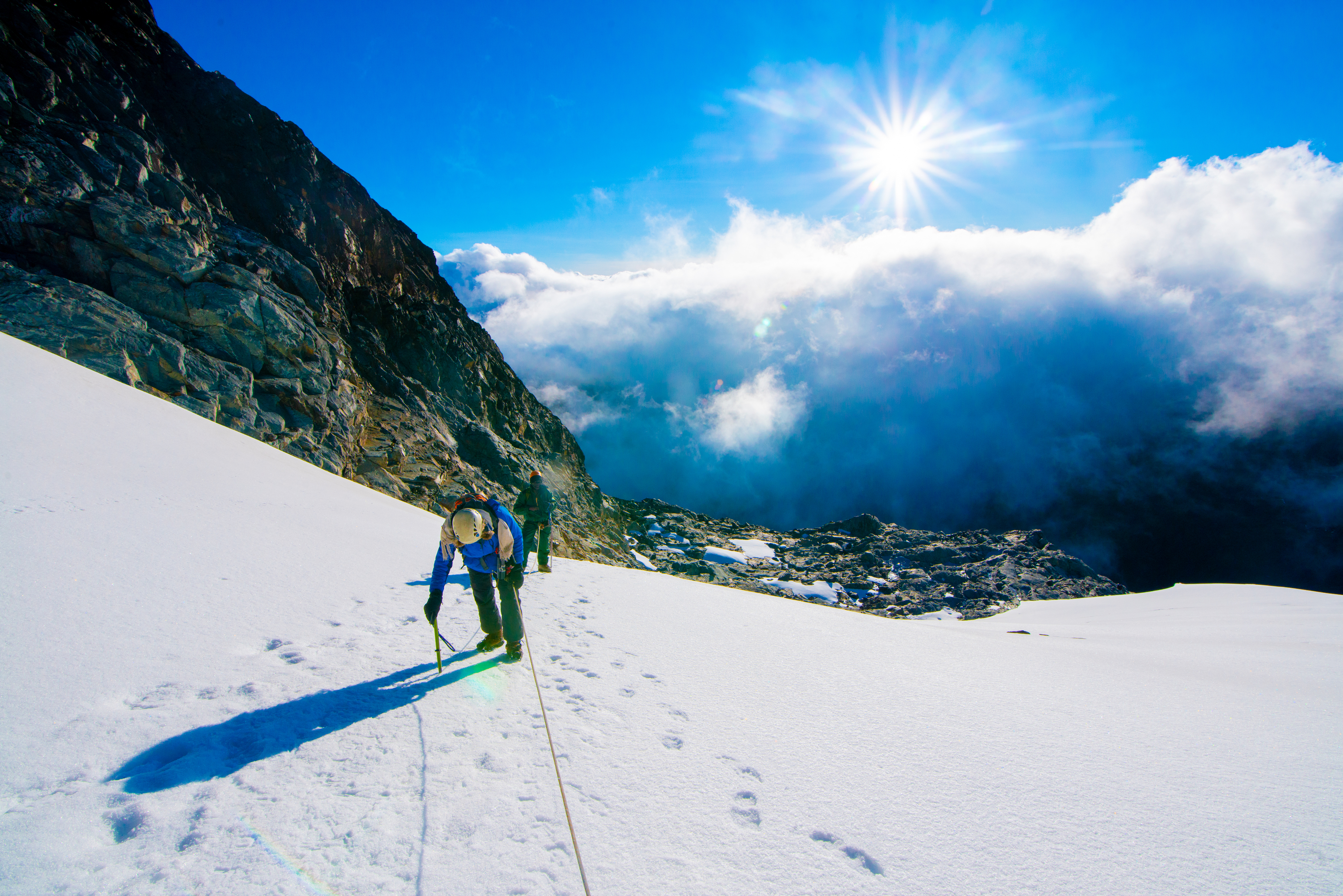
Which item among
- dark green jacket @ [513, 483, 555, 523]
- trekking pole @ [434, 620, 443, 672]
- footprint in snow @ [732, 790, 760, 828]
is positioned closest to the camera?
footprint in snow @ [732, 790, 760, 828]

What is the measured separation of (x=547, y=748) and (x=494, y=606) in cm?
184

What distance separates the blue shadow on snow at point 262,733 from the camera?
2.66m

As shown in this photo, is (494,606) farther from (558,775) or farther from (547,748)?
(558,775)

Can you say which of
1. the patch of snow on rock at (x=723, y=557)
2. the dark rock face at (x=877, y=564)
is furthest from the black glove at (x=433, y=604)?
the patch of snow on rock at (x=723, y=557)

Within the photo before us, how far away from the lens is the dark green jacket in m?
8.70

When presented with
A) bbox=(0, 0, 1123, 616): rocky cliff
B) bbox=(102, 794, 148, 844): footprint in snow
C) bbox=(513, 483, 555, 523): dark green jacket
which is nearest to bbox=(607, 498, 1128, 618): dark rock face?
bbox=(0, 0, 1123, 616): rocky cliff

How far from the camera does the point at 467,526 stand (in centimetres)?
447

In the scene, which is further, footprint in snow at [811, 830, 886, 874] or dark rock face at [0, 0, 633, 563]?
dark rock face at [0, 0, 633, 563]

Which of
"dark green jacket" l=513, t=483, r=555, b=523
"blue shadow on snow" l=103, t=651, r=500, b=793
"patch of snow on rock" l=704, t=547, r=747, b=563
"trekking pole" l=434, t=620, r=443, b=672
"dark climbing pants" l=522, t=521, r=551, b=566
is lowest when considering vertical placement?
"patch of snow on rock" l=704, t=547, r=747, b=563

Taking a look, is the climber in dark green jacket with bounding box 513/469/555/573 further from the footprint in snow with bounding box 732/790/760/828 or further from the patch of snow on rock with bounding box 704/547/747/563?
the patch of snow on rock with bounding box 704/547/747/563

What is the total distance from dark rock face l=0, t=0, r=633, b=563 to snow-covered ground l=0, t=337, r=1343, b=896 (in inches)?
374

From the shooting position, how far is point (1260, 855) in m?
2.79

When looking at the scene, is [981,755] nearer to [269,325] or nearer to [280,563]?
[280,563]

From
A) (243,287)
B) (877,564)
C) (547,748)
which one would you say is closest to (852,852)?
(547,748)
